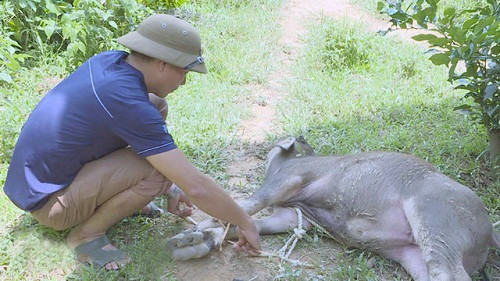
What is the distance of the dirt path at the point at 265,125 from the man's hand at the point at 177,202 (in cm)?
16

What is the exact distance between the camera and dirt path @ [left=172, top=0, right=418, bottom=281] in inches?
148

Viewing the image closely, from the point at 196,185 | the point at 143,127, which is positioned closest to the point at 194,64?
the point at 143,127

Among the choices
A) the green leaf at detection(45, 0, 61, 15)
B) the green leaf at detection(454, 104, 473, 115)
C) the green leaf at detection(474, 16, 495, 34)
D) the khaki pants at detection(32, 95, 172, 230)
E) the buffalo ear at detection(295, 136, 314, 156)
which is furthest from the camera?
the green leaf at detection(45, 0, 61, 15)

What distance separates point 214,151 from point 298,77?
180 cm

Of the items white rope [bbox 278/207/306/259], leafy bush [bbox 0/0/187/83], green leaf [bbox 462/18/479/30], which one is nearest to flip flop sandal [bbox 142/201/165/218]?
white rope [bbox 278/207/306/259]

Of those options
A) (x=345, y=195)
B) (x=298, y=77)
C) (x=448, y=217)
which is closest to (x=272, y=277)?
(x=345, y=195)

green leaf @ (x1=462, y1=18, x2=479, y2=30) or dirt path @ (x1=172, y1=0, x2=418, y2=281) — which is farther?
green leaf @ (x1=462, y1=18, x2=479, y2=30)

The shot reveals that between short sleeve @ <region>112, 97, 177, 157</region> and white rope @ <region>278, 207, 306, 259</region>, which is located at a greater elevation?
short sleeve @ <region>112, 97, 177, 157</region>

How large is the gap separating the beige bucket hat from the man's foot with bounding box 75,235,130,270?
1199mm

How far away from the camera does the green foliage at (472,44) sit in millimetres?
4075

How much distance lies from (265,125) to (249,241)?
2121 mm

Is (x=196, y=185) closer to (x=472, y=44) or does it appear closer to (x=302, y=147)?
(x=302, y=147)

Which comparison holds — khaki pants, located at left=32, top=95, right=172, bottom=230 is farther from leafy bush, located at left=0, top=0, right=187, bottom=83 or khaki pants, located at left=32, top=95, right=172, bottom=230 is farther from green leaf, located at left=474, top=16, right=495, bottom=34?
leafy bush, located at left=0, top=0, right=187, bottom=83

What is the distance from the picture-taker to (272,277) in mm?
3744
